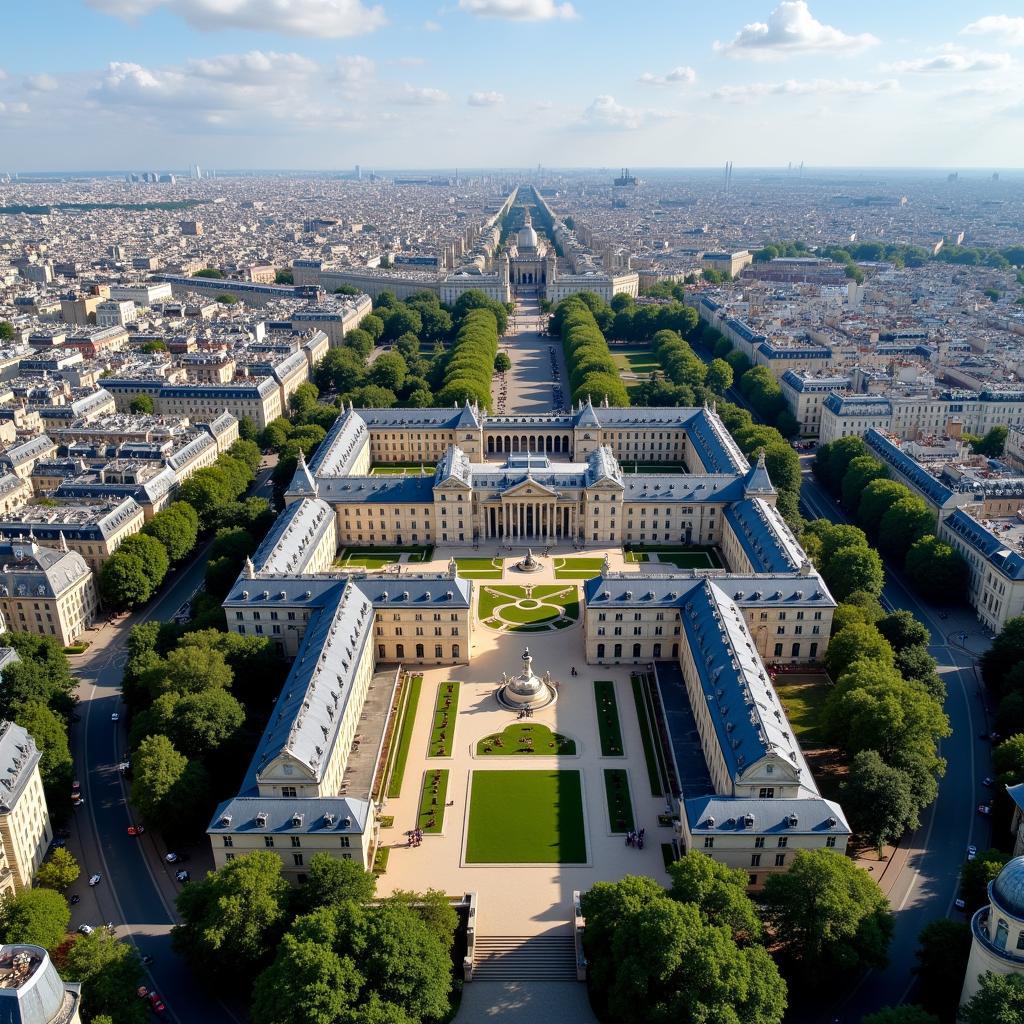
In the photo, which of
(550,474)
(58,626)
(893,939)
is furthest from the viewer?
(550,474)

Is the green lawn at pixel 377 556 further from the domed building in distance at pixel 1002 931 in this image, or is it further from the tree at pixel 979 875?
the domed building in distance at pixel 1002 931

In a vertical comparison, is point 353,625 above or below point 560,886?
above

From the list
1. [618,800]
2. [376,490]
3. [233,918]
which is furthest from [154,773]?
[376,490]

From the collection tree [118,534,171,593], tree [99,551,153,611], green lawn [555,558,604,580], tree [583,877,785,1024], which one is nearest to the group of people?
tree [583,877,785,1024]

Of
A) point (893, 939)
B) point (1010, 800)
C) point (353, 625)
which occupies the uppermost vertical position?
point (353, 625)

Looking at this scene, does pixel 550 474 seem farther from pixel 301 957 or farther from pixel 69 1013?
pixel 69 1013

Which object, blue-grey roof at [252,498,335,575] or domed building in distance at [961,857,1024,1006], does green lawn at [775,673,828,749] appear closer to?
domed building in distance at [961,857,1024,1006]

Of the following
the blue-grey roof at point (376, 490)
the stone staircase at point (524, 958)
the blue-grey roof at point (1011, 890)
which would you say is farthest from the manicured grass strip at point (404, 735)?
the blue-grey roof at point (1011, 890)

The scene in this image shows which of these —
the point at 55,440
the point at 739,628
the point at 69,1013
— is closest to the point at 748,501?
the point at 739,628
